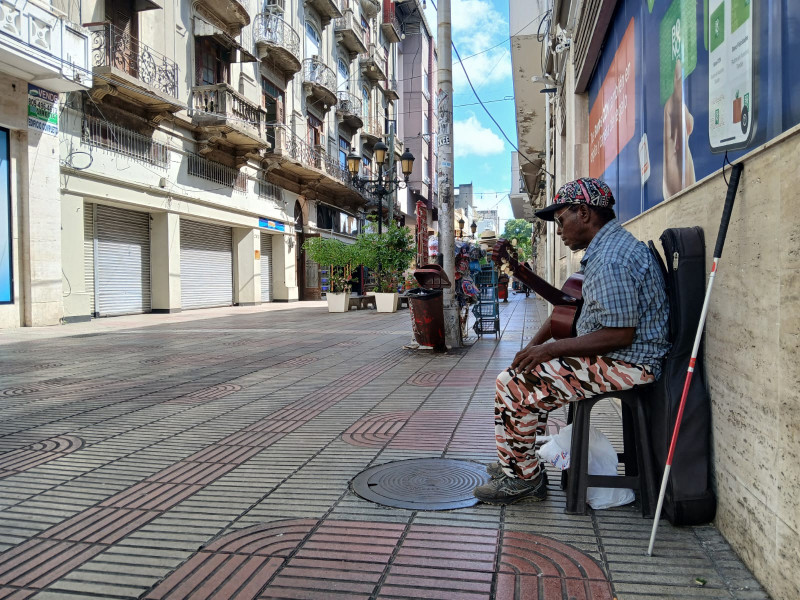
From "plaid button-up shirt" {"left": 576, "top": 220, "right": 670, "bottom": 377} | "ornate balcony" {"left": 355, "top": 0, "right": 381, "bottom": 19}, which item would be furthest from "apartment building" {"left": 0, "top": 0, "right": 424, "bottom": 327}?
"plaid button-up shirt" {"left": 576, "top": 220, "right": 670, "bottom": 377}

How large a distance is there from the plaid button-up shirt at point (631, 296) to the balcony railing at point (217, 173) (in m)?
18.9

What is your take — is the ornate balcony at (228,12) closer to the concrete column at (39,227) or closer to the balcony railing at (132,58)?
the balcony railing at (132,58)

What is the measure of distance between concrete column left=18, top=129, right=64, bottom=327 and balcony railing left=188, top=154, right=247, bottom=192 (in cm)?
590

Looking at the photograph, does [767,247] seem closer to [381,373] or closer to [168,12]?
[381,373]

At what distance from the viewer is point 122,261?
17.5m

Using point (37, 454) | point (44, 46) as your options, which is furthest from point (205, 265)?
point (37, 454)

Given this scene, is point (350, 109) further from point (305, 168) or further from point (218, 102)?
point (218, 102)

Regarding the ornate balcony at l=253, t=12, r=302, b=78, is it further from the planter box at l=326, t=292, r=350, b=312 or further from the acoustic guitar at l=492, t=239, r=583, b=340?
the acoustic guitar at l=492, t=239, r=583, b=340

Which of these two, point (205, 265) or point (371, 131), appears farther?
point (371, 131)

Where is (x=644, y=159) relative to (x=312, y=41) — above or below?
below

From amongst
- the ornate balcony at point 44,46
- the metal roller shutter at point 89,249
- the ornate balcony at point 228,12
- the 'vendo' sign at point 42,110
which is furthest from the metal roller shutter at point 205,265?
the ornate balcony at point 44,46

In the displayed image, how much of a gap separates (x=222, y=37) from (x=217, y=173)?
14.1 ft

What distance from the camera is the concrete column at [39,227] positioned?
13.2 meters

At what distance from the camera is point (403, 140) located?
155 ft
